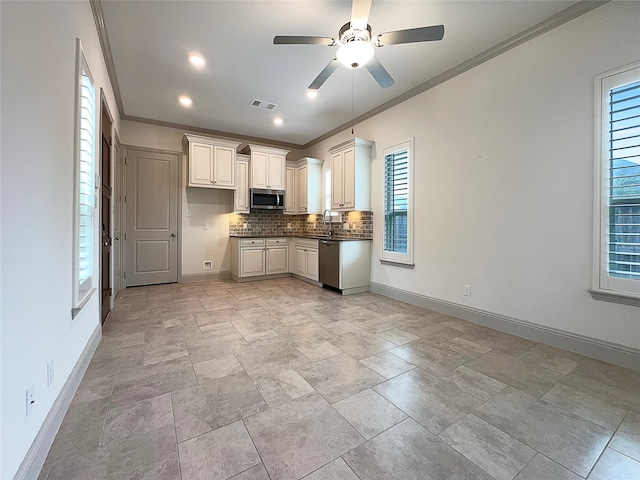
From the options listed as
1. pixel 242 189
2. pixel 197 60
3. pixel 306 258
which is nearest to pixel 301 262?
pixel 306 258

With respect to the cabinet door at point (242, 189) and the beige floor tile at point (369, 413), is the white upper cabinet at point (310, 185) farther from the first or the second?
the beige floor tile at point (369, 413)

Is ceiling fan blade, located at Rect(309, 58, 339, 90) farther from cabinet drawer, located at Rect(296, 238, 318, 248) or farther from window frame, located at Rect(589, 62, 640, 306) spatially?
cabinet drawer, located at Rect(296, 238, 318, 248)

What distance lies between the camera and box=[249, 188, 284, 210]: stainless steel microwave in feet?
18.4

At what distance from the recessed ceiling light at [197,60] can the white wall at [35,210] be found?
1274 millimetres

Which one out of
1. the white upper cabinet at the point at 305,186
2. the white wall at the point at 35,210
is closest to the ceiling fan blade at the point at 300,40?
the white wall at the point at 35,210

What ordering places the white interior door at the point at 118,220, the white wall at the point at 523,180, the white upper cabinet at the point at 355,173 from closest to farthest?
the white wall at the point at 523,180 → the white interior door at the point at 118,220 → the white upper cabinet at the point at 355,173

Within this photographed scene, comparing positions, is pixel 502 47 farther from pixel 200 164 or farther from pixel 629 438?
pixel 200 164

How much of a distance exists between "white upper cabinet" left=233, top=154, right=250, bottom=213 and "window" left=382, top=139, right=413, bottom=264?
2769 mm

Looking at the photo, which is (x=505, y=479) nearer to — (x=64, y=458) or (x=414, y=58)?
(x=64, y=458)

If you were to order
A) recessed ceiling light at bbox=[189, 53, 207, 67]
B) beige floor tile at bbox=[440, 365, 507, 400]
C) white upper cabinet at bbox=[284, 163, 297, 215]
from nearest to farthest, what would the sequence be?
1. beige floor tile at bbox=[440, 365, 507, 400]
2. recessed ceiling light at bbox=[189, 53, 207, 67]
3. white upper cabinet at bbox=[284, 163, 297, 215]

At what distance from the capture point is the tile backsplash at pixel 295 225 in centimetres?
491

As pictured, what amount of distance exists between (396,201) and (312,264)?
1935 millimetres

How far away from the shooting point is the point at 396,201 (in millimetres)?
4227

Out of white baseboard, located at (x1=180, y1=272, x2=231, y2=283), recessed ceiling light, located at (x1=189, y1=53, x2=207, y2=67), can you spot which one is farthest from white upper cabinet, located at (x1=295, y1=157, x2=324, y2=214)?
recessed ceiling light, located at (x1=189, y1=53, x2=207, y2=67)
